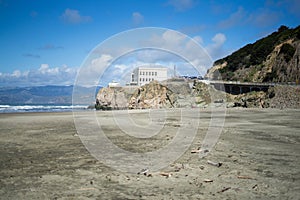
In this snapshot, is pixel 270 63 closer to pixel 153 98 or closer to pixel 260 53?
pixel 260 53

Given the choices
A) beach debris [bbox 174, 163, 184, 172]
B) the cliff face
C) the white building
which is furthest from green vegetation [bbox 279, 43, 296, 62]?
beach debris [bbox 174, 163, 184, 172]

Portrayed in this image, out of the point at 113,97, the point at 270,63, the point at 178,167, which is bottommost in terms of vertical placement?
the point at 178,167

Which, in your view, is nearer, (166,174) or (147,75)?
(166,174)

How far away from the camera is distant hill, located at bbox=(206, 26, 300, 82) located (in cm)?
4588

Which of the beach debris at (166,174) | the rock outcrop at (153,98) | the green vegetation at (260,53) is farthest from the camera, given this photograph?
the rock outcrop at (153,98)

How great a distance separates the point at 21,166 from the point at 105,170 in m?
1.95

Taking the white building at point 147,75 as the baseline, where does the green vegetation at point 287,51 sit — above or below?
above

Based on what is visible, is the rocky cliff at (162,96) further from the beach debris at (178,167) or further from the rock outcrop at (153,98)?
the beach debris at (178,167)

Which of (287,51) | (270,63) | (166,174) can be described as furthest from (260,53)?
(166,174)

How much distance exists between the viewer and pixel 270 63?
51.5 metres

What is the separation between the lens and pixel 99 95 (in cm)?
6569

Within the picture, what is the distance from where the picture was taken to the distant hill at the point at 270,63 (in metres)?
45.9

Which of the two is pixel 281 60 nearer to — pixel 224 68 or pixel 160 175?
pixel 224 68

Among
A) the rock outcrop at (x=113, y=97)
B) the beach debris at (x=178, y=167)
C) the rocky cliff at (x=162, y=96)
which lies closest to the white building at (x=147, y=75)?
the rock outcrop at (x=113, y=97)
